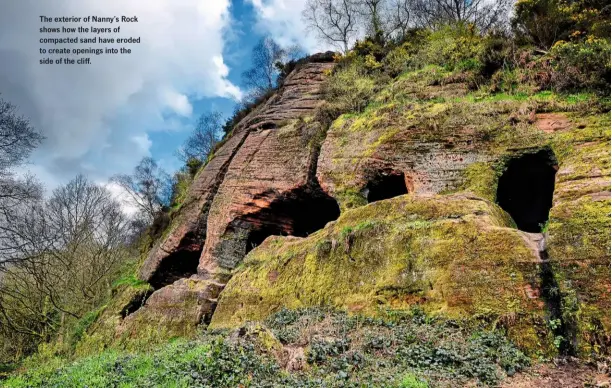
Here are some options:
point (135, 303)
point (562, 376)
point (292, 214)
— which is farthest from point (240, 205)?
point (562, 376)

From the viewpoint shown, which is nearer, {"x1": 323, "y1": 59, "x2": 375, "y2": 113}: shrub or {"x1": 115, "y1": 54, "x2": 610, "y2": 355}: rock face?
{"x1": 115, "y1": 54, "x2": 610, "y2": 355}: rock face

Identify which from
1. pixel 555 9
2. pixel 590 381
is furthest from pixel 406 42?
pixel 590 381

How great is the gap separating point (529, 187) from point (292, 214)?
29.7 ft

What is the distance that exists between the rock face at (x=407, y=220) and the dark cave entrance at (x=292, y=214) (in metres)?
0.07

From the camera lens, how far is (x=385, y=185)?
13.6 meters

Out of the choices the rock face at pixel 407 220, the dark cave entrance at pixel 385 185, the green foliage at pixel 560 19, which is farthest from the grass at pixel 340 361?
the green foliage at pixel 560 19

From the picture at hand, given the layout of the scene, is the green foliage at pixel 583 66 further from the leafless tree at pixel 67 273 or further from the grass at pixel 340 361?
the leafless tree at pixel 67 273

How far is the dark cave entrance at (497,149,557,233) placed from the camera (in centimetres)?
1095

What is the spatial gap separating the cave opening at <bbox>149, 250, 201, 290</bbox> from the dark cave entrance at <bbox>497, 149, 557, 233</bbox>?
1361cm

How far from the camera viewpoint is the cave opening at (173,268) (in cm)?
1925

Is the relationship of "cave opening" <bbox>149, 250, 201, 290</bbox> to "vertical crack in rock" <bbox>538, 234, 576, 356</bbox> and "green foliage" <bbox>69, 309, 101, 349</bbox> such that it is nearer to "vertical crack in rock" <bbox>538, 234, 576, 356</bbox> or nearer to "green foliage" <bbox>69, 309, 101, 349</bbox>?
"green foliage" <bbox>69, 309, 101, 349</bbox>

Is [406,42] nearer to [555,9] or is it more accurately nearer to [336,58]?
[336,58]

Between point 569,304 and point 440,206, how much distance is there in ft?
11.4

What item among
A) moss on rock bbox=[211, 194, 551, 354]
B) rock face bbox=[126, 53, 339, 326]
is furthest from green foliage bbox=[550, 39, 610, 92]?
rock face bbox=[126, 53, 339, 326]
